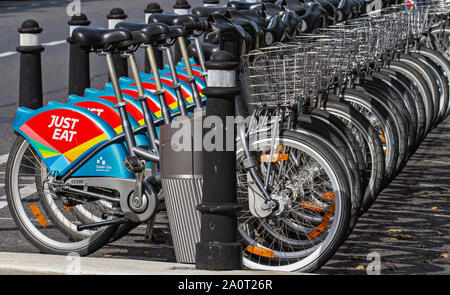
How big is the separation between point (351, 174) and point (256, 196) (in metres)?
0.53

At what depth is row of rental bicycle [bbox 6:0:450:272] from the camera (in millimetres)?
5672

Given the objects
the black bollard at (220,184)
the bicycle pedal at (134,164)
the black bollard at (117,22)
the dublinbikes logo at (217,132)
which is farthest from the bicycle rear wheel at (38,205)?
the black bollard at (117,22)

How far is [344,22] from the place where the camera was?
26.1ft

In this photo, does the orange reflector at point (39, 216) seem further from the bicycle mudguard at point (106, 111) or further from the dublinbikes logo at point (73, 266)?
the dublinbikes logo at point (73, 266)

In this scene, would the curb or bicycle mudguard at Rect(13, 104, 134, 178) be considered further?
bicycle mudguard at Rect(13, 104, 134, 178)

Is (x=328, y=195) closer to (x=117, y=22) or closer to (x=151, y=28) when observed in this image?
(x=151, y=28)

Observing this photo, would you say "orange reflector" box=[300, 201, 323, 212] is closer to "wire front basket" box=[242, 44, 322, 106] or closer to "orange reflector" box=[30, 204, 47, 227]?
"wire front basket" box=[242, 44, 322, 106]

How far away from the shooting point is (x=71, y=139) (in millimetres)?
6211

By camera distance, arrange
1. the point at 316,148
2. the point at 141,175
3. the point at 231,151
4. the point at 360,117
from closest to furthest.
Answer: the point at 231,151
the point at 316,148
the point at 141,175
the point at 360,117

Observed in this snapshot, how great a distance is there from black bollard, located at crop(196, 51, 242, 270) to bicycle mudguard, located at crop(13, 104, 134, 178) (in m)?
1.06

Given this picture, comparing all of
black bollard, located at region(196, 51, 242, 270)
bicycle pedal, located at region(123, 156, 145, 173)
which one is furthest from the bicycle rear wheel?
black bollard, located at region(196, 51, 242, 270)

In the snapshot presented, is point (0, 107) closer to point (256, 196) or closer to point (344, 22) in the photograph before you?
point (344, 22)

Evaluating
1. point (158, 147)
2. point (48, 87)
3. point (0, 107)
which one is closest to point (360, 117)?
point (158, 147)

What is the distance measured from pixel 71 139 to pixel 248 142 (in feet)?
3.79
